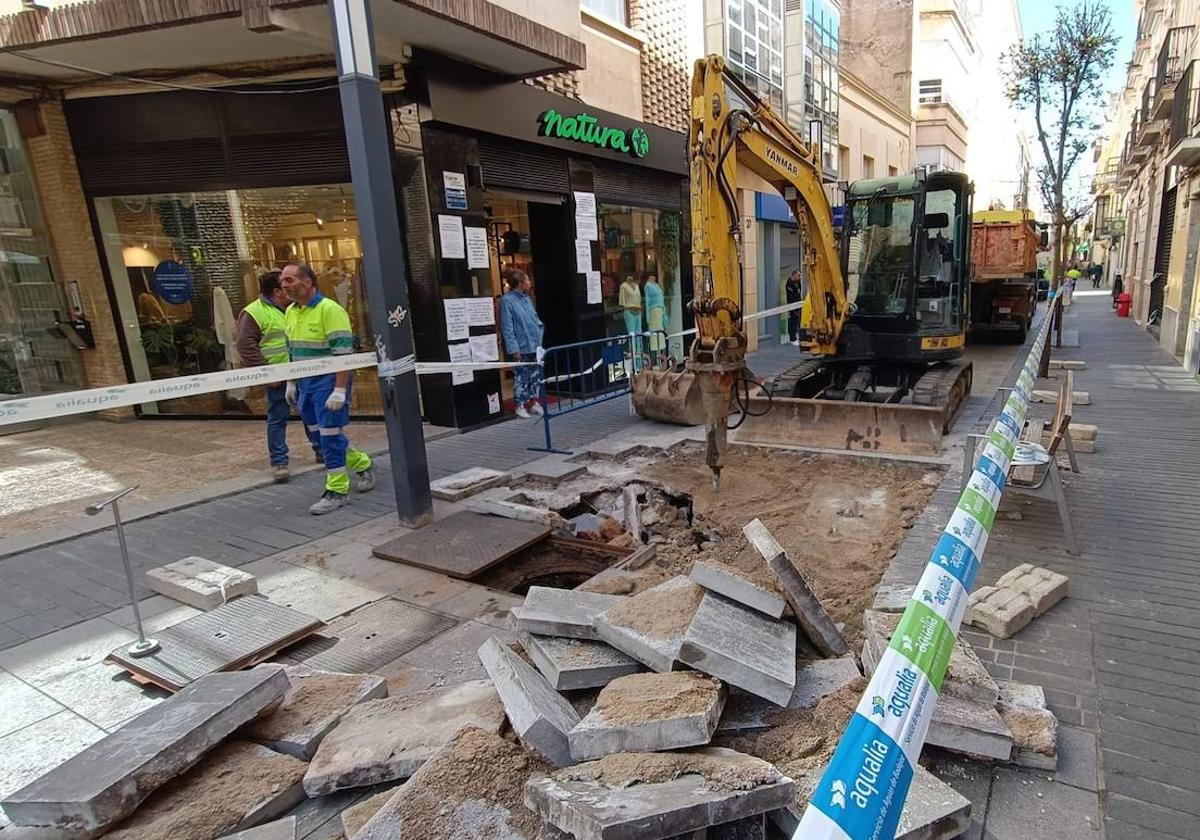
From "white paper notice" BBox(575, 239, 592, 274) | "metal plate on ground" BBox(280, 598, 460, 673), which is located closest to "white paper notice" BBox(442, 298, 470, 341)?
"white paper notice" BBox(575, 239, 592, 274)

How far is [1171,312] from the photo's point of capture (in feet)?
Answer: 43.6

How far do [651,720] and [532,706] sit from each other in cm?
46

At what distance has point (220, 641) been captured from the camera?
11.6 ft

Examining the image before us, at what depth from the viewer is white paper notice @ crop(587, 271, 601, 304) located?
11105 millimetres

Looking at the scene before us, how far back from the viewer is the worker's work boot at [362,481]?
21.0 feet

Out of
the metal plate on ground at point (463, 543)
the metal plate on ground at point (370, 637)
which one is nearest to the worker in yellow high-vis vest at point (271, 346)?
the metal plate on ground at point (463, 543)

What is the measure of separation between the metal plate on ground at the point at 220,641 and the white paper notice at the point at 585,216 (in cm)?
Answer: 811

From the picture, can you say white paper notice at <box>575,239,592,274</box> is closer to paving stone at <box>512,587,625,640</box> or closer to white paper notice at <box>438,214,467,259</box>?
white paper notice at <box>438,214,467,259</box>

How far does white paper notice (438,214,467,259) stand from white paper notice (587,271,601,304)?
2.95m

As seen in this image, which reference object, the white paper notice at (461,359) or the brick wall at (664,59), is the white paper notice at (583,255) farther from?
the brick wall at (664,59)

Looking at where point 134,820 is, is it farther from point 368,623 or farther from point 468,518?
point 468,518

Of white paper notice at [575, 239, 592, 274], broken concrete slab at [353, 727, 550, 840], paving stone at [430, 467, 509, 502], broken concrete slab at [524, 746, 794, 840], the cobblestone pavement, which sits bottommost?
the cobblestone pavement

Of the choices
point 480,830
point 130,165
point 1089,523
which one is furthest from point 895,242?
point 130,165

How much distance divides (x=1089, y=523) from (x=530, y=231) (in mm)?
8998
